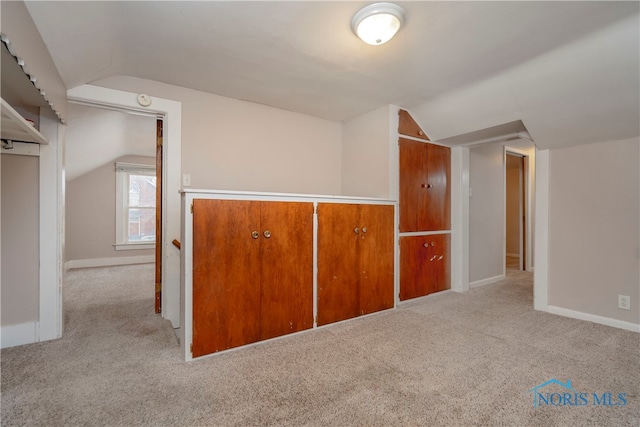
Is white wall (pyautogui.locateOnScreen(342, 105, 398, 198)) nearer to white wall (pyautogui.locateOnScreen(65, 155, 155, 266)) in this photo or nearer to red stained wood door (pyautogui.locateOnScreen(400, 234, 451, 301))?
red stained wood door (pyautogui.locateOnScreen(400, 234, 451, 301))

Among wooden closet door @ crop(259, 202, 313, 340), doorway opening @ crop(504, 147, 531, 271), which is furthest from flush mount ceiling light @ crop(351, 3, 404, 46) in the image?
doorway opening @ crop(504, 147, 531, 271)

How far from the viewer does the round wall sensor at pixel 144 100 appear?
230 cm

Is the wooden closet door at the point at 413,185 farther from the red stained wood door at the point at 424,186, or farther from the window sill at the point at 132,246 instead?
the window sill at the point at 132,246

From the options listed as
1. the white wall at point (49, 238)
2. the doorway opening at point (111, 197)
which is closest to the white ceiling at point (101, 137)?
the doorway opening at point (111, 197)

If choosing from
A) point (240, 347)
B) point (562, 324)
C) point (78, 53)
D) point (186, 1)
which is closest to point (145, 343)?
point (240, 347)

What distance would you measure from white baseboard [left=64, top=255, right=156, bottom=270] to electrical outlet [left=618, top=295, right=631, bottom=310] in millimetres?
6518

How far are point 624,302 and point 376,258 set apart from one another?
2.05m

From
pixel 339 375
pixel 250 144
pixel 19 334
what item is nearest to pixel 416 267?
pixel 339 375

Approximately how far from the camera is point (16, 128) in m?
1.60

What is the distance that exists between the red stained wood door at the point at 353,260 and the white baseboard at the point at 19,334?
2098 mm

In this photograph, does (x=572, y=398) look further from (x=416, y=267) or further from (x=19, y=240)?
(x=19, y=240)

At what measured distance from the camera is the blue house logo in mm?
1387

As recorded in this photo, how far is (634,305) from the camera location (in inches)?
89.7

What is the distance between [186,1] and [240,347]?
6.98 feet
